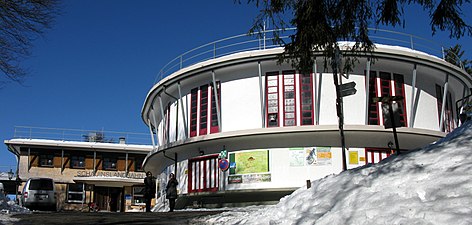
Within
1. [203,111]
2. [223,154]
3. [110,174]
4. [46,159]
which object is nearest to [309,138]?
[223,154]

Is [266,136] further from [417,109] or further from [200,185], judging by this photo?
[417,109]

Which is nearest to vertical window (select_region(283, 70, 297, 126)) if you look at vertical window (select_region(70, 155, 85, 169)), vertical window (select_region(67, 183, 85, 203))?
vertical window (select_region(67, 183, 85, 203))

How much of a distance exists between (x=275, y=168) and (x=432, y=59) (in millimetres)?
9466

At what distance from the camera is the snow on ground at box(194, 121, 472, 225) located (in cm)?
529

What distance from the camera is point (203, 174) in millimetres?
23984

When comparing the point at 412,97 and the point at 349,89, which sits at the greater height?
the point at 412,97

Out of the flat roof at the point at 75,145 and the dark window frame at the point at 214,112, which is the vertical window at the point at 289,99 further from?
the flat roof at the point at 75,145

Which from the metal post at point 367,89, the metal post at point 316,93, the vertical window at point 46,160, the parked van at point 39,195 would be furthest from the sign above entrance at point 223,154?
the vertical window at point 46,160

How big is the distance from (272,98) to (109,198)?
23741mm

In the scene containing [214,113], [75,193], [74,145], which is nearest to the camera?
[214,113]

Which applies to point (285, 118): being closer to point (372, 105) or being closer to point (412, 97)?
point (372, 105)

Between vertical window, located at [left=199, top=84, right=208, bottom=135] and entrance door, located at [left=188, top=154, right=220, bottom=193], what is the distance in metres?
1.51

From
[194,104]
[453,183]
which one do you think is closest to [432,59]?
[194,104]

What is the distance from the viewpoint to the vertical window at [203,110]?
24.7 m
